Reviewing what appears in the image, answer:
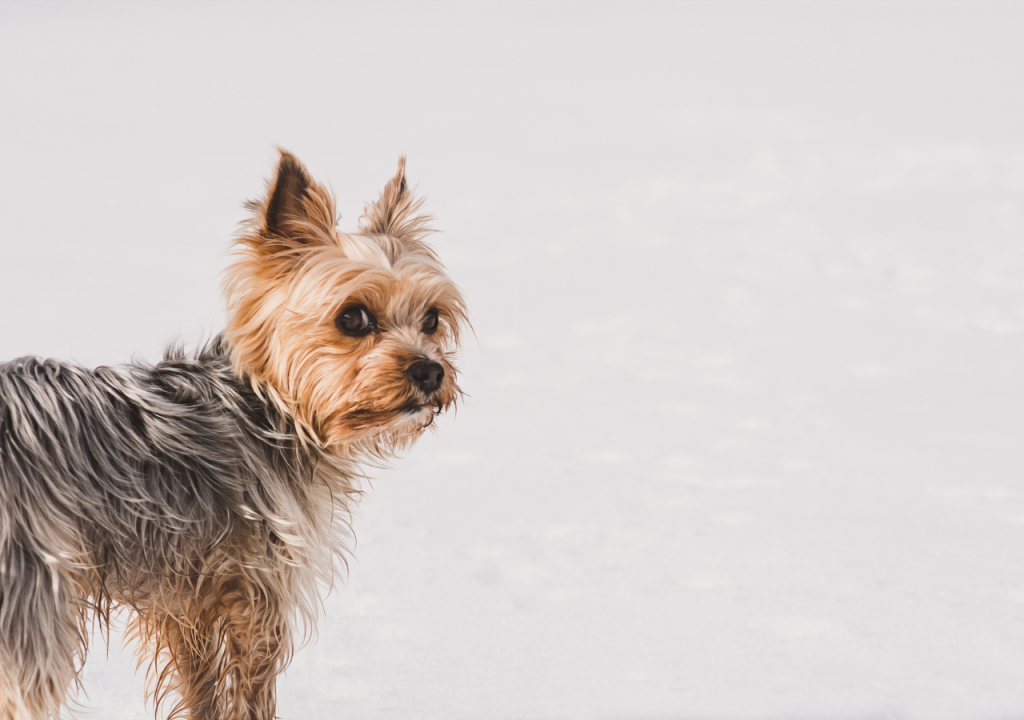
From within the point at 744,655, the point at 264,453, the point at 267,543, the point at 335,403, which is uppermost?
the point at 335,403

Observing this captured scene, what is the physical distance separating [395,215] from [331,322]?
1.65ft

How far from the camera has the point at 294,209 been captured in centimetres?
276

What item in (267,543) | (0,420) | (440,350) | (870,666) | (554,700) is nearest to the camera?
(0,420)

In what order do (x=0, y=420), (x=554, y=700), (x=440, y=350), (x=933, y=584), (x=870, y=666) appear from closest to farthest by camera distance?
(x=0, y=420) < (x=440, y=350) < (x=554, y=700) < (x=870, y=666) < (x=933, y=584)

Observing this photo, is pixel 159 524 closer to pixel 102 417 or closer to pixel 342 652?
pixel 102 417

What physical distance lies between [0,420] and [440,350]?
1.11 metres

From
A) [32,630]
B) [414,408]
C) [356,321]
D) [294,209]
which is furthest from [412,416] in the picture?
[32,630]

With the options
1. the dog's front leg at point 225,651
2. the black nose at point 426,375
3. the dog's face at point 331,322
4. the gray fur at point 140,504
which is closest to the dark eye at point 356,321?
the dog's face at point 331,322

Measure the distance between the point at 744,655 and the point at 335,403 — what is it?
2068 millimetres

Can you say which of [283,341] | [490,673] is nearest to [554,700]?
[490,673]

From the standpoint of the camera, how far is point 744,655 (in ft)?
12.7

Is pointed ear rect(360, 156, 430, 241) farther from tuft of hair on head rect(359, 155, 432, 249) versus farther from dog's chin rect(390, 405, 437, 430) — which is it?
dog's chin rect(390, 405, 437, 430)

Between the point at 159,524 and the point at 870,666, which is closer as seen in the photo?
the point at 159,524

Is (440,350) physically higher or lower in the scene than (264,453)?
higher
